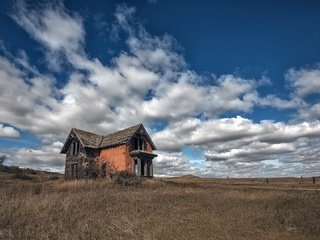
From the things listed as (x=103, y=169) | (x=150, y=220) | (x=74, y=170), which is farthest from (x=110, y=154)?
(x=150, y=220)

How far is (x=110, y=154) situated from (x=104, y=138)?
4574 millimetres

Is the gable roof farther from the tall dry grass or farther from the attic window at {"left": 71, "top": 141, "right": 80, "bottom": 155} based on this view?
the tall dry grass

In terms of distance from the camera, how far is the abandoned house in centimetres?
3628

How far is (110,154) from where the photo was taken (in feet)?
124

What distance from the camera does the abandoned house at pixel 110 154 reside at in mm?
36281

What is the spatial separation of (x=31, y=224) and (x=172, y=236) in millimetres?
5174

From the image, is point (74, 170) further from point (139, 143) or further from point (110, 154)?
point (139, 143)

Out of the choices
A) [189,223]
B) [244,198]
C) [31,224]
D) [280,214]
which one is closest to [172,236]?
[189,223]

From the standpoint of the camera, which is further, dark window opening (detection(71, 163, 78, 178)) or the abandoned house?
dark window opening (detection(71, 163, 78, 178))

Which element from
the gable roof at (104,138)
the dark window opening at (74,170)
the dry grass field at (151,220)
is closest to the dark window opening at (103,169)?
the gable roof at (104,138)

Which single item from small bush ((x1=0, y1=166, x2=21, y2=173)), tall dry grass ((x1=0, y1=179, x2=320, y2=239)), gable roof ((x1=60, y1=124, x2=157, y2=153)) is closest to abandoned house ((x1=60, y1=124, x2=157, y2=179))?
gable roof ((x1=60, y1=124, x2=157, y2=153))

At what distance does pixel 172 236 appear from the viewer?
9336mm

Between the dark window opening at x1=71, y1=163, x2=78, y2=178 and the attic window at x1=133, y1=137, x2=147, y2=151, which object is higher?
the attic window at x1=133, y1=137, x2=147, y2=151

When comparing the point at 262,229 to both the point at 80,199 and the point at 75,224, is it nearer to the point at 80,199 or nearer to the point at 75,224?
the point at 75,224
